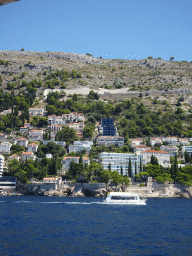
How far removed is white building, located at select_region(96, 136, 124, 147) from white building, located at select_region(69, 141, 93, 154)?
342cm

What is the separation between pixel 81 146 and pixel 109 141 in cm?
961

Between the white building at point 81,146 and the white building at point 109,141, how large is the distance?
3.42 m

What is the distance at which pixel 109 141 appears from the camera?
4218 inches

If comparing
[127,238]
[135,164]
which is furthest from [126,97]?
[127,238]

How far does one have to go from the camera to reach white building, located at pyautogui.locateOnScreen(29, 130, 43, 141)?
108 metres

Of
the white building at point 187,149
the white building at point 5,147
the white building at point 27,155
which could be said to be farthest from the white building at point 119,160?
the white building at point 5,147

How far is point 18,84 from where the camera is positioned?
504 feet

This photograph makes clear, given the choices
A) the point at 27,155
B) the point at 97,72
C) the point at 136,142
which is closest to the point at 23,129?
the point at 27,155

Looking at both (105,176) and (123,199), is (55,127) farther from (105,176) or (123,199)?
(123,199)

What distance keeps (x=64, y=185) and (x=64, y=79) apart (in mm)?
90369

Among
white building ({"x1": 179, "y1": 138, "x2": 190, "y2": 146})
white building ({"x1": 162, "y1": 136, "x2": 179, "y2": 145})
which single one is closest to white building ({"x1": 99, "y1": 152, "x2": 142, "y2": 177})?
white building ({"x1": 162, "y1": 136, "x2": 179, "y2": 145})

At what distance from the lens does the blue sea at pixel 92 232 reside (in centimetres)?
2552

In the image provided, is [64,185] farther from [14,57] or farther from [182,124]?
[14,57]

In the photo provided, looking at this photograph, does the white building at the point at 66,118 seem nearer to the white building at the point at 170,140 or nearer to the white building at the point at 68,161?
the white building at the point at 170,140
